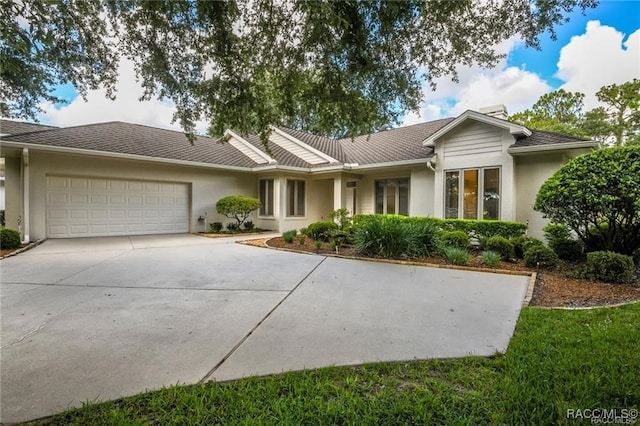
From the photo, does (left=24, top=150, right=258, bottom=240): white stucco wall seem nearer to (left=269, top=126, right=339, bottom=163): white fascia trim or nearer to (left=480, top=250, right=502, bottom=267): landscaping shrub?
(left=269, top=126, right=339, bottom=163): white fascia trim

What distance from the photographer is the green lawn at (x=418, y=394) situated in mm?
2119

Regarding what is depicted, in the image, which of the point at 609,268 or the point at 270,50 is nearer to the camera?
the point at 270,50

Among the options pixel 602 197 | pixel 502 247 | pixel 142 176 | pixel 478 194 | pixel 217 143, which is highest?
pixel 217 143

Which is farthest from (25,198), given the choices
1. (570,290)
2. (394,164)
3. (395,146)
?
(570,290)

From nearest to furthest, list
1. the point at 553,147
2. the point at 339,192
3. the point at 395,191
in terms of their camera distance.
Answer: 1. the point at 553,147
2. the point at 395,191
3. the point at 339,192

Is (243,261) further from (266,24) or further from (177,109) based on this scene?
(266,24)

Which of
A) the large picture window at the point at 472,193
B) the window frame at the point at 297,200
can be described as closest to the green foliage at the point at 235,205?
the window frame at the point at 297,200

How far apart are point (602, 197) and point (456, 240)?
343 cm

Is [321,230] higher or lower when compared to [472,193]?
lower

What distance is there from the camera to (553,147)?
29.4 feet

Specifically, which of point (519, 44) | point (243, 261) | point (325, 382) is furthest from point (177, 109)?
point (519, 44)

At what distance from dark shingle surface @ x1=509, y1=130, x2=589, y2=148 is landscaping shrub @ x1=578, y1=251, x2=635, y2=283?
4353 mm

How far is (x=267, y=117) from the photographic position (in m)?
6.02

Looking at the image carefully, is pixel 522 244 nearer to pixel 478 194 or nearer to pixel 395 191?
pixel 478 194
